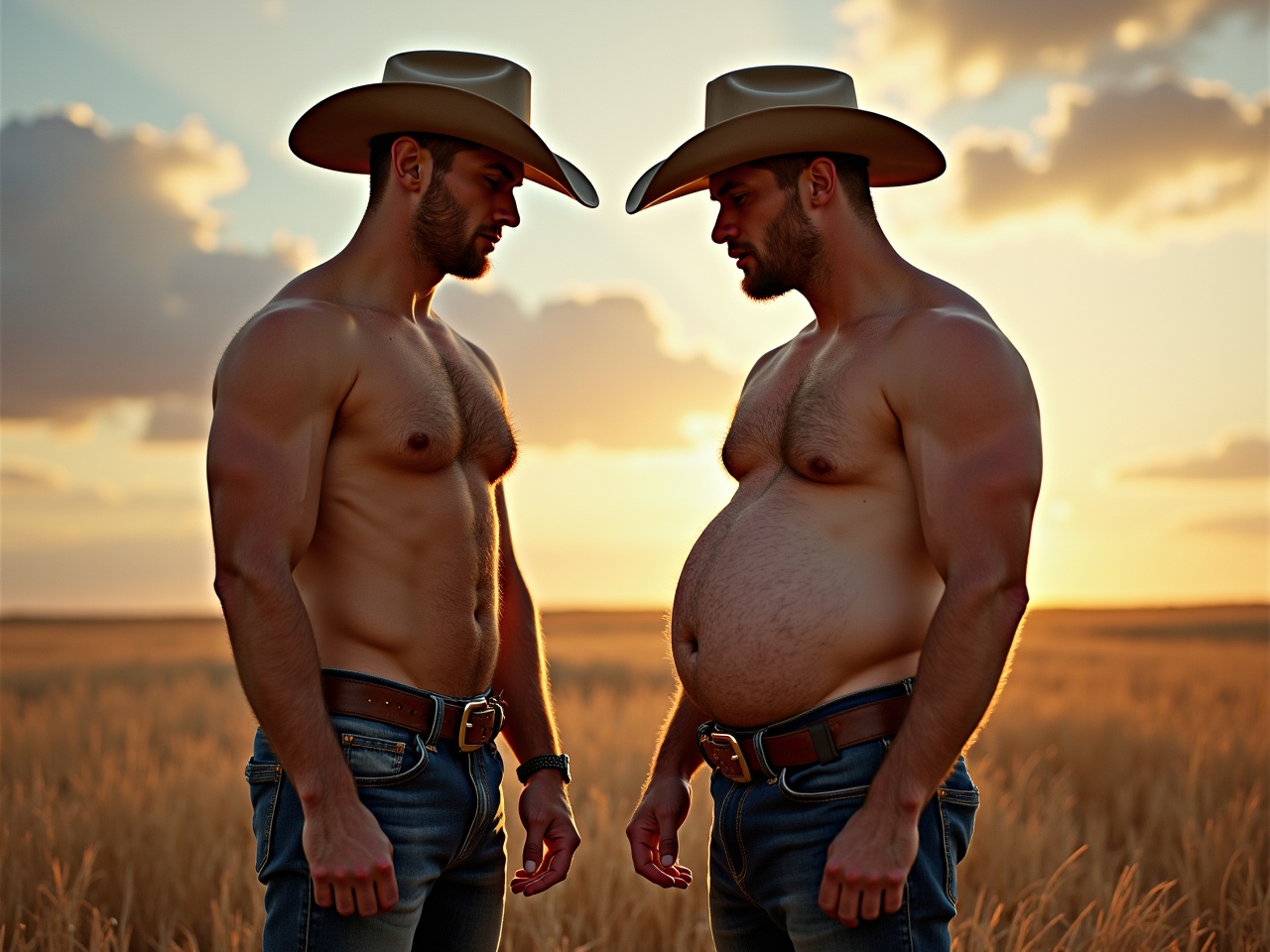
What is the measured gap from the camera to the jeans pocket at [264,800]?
2.56 metres

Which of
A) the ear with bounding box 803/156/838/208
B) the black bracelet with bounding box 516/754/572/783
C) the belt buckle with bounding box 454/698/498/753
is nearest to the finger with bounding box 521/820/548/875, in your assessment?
the black bracelet with bounding box 516/754/572/783

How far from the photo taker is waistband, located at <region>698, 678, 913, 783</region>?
8.54ft

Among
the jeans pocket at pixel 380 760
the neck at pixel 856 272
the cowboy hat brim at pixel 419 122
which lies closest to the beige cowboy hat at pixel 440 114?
the cowboy hat brim at pixel 419 122

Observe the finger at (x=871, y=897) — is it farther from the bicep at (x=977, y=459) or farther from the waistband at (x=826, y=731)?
the bicep at (x=977, y=459)

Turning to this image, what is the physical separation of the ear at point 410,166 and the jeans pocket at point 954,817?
201 cm

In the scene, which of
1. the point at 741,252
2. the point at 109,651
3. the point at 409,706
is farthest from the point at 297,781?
the point at 109,651

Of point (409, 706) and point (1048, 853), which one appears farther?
point (1048, 853)

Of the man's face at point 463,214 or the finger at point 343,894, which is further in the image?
the man's face at point 463,214

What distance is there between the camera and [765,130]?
306 centimetres

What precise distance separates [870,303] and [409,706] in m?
1.54

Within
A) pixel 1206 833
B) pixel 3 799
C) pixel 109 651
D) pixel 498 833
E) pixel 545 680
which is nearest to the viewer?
pixel 498 833

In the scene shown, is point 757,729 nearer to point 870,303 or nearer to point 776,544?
point 776,544

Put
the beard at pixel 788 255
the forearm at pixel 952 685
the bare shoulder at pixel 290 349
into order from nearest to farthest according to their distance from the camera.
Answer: the forearm at pixel 952 685 < the bare shoulder at pixel 290 349 < the beard at pixel 788 255

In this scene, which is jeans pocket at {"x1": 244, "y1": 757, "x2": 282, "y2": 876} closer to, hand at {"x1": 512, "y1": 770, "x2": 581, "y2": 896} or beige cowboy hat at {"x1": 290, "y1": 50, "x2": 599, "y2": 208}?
hand at {"x1": 512, "y1": 770, "x2": 581, "y2": 896}
